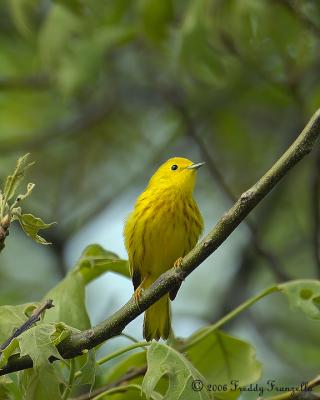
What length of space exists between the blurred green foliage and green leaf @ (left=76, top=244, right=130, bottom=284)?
202cm

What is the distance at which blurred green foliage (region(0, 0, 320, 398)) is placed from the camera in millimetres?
5711

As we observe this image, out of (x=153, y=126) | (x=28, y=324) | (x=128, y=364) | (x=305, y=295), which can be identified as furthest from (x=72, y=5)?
(x=153, y=126)

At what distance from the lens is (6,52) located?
28.4ft

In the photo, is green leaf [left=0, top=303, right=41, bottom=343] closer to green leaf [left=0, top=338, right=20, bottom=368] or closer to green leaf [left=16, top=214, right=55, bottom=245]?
green leaf [left=0, top=338, right=20, bottom=368]

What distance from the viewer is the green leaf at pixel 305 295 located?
3074mm

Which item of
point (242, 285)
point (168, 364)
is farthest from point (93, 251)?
point (242, 285)

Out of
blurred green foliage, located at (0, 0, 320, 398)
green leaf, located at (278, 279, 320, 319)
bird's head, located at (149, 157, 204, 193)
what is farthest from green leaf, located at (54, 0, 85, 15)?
green leaf, located at (278, 279, 320, 319)

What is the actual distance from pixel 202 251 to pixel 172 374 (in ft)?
1.53

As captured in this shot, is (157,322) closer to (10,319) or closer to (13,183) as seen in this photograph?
(10,319)

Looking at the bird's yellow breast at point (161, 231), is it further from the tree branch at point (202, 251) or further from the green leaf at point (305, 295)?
the tree branch at point (202, 251)

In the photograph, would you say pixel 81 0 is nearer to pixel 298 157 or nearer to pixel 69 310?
pixel 69 310

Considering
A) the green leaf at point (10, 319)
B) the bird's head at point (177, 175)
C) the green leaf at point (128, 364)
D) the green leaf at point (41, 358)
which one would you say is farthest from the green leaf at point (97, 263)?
the bird's head at point (177, 175)

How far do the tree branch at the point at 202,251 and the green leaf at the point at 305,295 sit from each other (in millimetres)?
748

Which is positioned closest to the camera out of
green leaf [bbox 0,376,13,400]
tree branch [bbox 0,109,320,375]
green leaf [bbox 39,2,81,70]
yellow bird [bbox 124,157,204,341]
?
tree branch [bbox 0,109,320,375]
